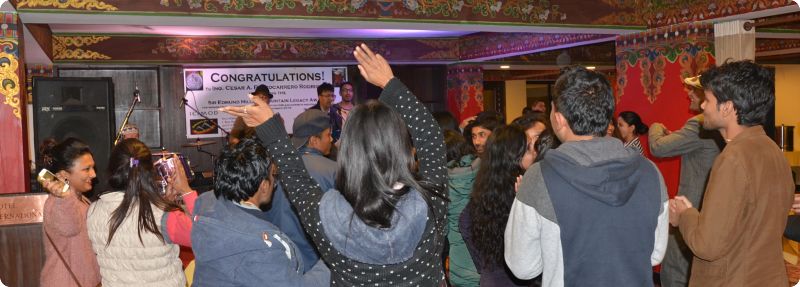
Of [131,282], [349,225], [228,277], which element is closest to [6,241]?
[131,282]

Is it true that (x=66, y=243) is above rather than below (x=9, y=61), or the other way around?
below

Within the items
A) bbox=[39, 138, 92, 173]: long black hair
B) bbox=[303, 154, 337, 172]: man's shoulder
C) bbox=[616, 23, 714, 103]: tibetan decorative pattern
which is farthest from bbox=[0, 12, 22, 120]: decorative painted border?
bbox=[616, 23, 714, 103]: tibetan decorative pattern

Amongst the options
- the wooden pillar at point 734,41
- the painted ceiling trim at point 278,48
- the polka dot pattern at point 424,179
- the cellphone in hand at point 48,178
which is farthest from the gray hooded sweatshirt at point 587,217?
the painted ceiling trim at point 278,48

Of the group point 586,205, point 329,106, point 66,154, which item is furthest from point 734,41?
point 66,154

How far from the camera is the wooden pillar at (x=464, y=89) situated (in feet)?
36.3

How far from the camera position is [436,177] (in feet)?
6.10

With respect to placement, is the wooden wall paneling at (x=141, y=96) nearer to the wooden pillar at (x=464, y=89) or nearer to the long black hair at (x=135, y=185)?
the wooden pillar at (x=464, y=89)

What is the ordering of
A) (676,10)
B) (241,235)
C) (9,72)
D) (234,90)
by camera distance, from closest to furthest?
(241,235) → (9,72) → (676,10) → (234,90)

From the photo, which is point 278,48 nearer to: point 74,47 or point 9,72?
point 74,47

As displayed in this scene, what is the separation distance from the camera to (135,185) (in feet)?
8.66

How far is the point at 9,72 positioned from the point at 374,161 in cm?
408

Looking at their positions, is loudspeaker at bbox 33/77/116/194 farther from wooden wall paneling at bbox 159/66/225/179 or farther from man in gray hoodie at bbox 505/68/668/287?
wooden wall paneling at bbox 159/66/225/179

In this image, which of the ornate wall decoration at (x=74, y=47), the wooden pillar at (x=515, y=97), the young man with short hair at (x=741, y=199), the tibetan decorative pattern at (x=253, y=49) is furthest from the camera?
the wooden pillar at (x=515, y=97)

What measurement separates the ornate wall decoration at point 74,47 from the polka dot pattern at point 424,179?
8062 millimetres
